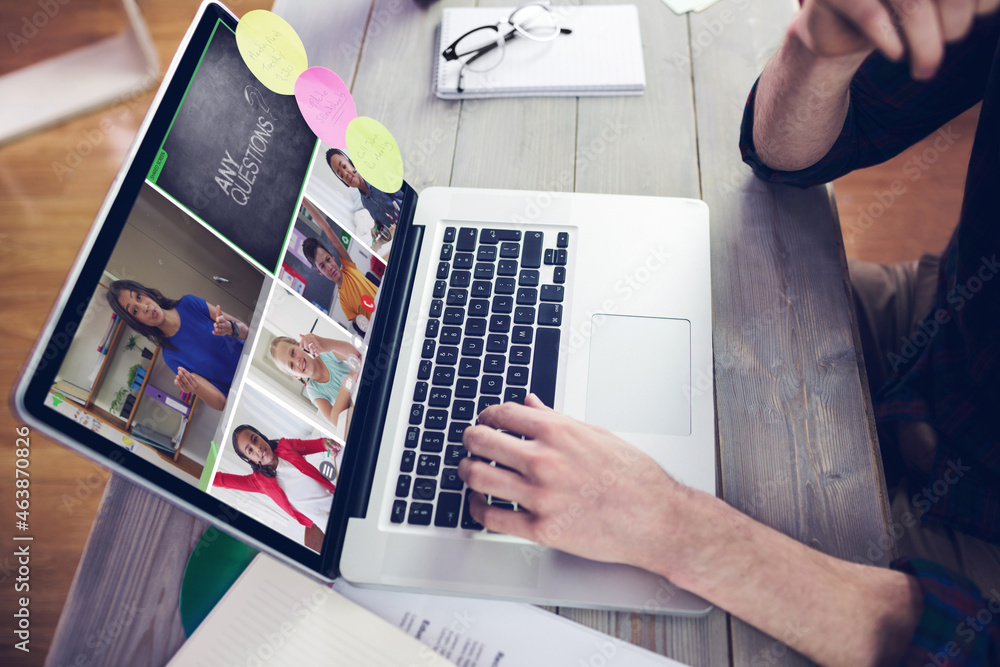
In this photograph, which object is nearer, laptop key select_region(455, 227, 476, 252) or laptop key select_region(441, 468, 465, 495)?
laptop key select_region(441, 468, 465, 495)

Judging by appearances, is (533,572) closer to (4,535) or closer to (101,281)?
(101,281)

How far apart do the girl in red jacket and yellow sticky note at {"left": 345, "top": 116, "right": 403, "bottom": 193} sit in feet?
1.03

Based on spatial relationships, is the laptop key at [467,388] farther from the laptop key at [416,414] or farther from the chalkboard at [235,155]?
the chalkboard at [235,155]

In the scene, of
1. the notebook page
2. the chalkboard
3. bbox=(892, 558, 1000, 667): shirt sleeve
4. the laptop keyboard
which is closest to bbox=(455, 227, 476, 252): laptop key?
the laptop keyboard

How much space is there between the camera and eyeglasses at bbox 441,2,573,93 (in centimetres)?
87

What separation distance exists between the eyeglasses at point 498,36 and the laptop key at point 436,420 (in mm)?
530

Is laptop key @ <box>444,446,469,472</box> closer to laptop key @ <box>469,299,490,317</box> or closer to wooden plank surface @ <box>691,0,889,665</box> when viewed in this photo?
laptop key @ <box>469,299,490,317</box>

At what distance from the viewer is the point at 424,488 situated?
1.96 feet

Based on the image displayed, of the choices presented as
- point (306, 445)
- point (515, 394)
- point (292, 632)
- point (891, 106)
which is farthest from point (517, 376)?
point (891, 106)

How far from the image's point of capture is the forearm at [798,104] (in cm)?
63

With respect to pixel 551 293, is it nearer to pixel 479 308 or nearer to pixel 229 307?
pixel 479 308

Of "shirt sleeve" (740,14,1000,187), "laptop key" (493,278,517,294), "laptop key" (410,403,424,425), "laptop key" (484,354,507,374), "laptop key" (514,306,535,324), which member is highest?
"shirt sleeve" (740,14,1000,187)

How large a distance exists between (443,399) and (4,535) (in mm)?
1470

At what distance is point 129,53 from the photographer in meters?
1.98
